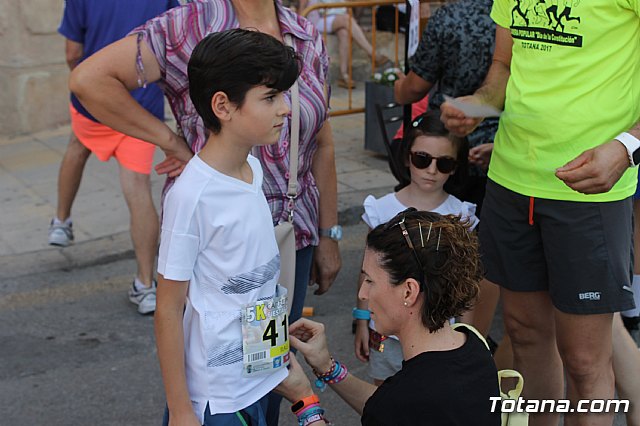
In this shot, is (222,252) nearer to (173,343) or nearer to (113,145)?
(173,343)

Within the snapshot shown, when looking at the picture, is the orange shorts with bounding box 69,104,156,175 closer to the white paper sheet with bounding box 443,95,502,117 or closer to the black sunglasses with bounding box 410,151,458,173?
the black sunglasses with bounding box 410,151,458,173

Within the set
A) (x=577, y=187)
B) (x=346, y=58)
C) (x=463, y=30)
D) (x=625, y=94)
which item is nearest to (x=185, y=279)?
(x=577, y=187)

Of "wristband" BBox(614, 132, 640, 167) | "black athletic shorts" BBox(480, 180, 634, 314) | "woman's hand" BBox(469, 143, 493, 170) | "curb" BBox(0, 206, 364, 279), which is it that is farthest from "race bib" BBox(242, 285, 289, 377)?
"curb" BBox(0, 206, 364, 279)

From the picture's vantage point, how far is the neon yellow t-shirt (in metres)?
3.00

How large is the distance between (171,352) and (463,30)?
2216 mm

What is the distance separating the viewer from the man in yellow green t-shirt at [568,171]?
2998 millimetres

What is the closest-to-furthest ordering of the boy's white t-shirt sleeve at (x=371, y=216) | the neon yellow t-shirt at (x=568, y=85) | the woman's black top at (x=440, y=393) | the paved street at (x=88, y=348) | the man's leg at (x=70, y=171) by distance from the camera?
1. the woman's black top at (x=440, y=393)
2. the neon yellow t-shirt at (x=568, y=85)
3. the boy's white t-shirt sleeve at (x=371, y=216)
4. the paved street at (x=88, y=348)
5. the man's leg at (x=70, y=171)

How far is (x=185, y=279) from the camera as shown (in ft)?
8.09

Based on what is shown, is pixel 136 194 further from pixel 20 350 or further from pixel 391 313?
pixel 391 313

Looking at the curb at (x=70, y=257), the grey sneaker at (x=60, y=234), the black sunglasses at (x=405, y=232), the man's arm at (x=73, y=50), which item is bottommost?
the curb at (x=70, y=257)

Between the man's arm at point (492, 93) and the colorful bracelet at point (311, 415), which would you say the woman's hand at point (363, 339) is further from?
the colorful bracelet at point (311, 415)

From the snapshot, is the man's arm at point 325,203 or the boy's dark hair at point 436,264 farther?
the man's arm at point 325,203

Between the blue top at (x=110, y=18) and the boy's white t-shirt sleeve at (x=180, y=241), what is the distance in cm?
314

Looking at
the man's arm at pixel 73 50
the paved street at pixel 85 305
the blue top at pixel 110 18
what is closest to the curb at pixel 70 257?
the paved street at pixel 85 305
